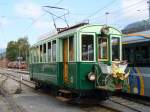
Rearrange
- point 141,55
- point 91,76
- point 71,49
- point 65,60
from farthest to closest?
point 65,60 → point 141,55 → point 71,49 → point 91,76

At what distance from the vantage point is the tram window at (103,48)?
14.0m

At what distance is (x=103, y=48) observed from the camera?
555 inches

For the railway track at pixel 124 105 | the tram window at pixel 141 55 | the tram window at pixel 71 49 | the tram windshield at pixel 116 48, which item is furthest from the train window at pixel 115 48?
the railway track at pixel 124 105

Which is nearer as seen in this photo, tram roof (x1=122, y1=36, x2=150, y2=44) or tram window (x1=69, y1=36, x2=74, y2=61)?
tram window (x1=69, y1=36, x2=74, y2=61)

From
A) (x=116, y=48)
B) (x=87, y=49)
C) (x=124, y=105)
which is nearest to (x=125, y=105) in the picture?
(x=124, y=105)

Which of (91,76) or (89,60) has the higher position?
(89,60)

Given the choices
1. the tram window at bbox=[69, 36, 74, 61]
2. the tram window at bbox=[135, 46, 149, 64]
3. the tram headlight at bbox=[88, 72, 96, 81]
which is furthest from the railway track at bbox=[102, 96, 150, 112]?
the tram window at bbox=[69, 36, 74, 61]

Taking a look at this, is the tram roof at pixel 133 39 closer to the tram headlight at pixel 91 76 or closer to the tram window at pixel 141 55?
the tram window at pixel 141 55

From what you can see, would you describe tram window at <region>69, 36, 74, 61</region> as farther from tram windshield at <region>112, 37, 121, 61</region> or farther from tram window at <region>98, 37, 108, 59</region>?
tram windshield at <region>112, 37, 121, 61</region>

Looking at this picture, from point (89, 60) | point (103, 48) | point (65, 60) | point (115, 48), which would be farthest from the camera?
point (65, 60)

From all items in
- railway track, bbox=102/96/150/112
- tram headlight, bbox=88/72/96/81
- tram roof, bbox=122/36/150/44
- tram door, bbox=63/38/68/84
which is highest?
tram roof, bbox=122/36/150/44

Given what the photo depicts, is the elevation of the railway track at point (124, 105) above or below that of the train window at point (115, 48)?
below

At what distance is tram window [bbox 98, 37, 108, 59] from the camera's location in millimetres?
13977

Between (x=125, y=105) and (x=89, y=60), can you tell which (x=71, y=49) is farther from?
(x=125, y=105)
